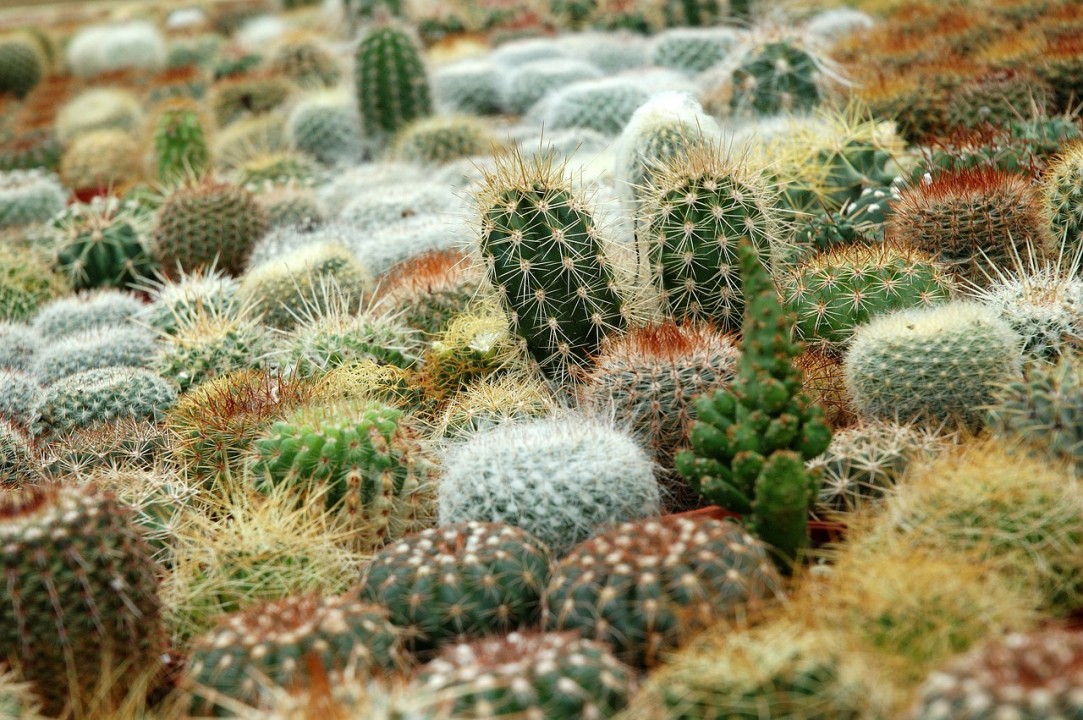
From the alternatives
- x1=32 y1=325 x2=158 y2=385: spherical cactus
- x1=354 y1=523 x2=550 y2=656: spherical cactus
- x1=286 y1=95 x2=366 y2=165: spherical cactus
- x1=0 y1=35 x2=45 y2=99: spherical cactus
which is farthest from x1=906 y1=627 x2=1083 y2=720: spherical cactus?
x1=0 y1=35 x2=45 y2=99: spherical cactus

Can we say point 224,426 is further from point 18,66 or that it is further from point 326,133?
point 18,66

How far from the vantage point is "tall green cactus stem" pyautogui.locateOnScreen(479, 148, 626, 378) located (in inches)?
196

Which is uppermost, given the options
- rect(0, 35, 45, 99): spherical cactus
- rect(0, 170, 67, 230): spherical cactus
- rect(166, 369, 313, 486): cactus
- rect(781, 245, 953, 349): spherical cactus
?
rect(0, 35, 45, 99): spherical cactus

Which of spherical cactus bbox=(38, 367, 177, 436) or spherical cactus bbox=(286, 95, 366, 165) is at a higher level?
spherical cactus bbox=(286, 95, 366, 165)

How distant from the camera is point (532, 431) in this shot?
434cm

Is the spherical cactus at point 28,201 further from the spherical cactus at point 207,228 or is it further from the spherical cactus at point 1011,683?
the spherical cactus at point 1011,683

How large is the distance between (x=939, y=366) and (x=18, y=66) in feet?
51.4

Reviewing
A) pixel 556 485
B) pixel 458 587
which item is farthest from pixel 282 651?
pixel 556 485

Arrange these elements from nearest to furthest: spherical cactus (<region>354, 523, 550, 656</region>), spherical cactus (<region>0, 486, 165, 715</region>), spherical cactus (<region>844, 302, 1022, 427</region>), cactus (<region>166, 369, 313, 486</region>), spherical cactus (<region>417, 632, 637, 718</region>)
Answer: spherical cactus (<region>417, 632, 637, 718</region>) → spherical cactus (<region>0, 486, 165, 715</region>) → spherical cactus (<region>354, 523, 550, 656</region>) → spherical cactus (<region>844, 302, 1022, 427</region>) → cactus (<region>166, 369, 313, 486</region>)

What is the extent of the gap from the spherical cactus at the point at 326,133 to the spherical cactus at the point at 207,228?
2.13 metres

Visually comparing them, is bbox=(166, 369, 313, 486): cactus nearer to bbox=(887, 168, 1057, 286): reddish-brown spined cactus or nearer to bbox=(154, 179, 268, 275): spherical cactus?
bbox=(154, 179, 268, 275): spherical cactus

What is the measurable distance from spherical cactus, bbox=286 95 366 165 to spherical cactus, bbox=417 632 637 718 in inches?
285

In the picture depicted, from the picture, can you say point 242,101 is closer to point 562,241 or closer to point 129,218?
point 129,218

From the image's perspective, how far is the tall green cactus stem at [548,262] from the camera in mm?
4988
